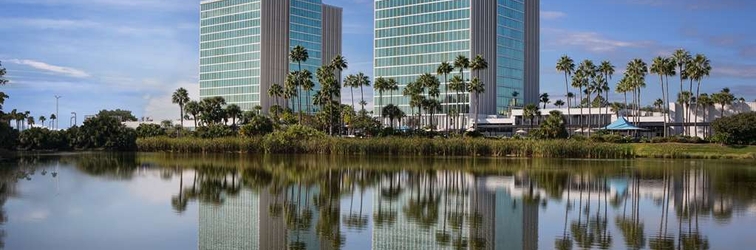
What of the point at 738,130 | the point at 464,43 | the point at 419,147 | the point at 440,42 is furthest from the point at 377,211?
the point at 440,42

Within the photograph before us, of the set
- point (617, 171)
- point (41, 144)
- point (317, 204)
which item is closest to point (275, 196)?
point (317, 204)

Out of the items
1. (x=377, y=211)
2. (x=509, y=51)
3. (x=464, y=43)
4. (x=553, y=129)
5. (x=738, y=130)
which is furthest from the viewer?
(x=509, y=51)

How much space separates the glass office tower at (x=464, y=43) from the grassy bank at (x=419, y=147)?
63.8 m

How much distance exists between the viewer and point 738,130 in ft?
318

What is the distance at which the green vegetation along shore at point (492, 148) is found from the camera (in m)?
92.2

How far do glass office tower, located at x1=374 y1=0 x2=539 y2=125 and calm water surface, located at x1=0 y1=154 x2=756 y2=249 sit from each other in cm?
11106

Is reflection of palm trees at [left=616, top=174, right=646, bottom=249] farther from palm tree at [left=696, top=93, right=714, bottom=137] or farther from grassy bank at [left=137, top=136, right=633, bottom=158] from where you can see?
palm tree at [left=696, top=93, right=714, bottom=137]

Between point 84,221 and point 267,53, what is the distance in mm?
167047

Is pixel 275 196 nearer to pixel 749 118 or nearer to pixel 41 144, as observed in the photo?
pixel 749 118

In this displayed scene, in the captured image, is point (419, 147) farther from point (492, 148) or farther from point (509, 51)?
point (509, 51)

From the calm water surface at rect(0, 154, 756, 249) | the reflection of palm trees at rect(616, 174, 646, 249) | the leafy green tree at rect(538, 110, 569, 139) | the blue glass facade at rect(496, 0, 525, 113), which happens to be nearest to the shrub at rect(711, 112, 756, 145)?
the leafy green tree at rect(538, 110, 569, 139)

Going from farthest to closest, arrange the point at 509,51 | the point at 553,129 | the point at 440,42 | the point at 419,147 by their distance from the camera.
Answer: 1. the point at 509,51
2. the point at 440,42
3. the point at 553,129
4. the point at 419,147

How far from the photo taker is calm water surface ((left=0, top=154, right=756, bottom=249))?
84.5 feet

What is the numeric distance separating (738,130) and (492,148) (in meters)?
32.2
